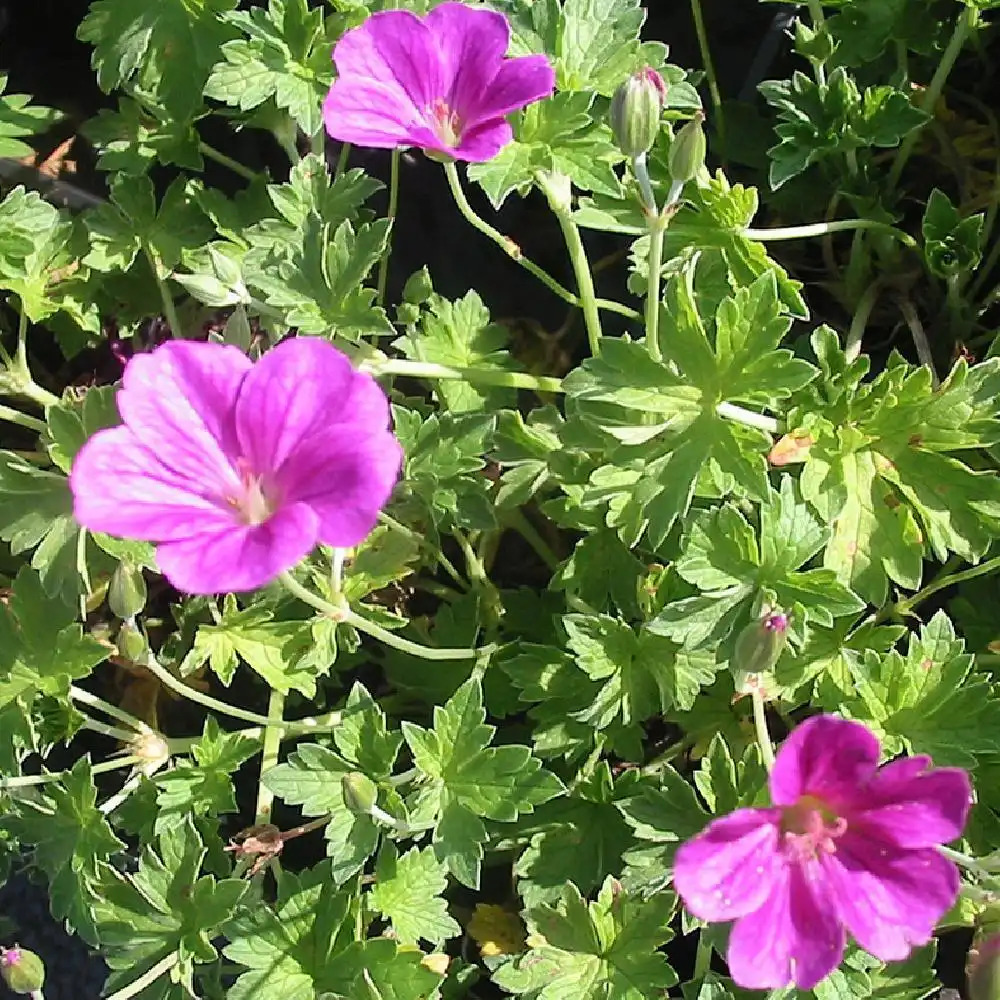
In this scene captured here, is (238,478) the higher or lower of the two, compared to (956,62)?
lower

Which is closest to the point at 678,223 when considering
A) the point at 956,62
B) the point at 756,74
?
the point at 756,74

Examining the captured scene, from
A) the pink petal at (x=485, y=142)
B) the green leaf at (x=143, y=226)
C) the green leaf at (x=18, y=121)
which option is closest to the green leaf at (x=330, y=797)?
the pink petal at (x=485, y=142)

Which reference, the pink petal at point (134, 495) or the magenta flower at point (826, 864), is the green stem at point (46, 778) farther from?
the magenta flower at point (826, 864)

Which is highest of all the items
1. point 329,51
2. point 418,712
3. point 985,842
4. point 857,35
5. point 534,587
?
point 857,35

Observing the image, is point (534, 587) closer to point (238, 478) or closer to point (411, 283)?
point (411, 283)

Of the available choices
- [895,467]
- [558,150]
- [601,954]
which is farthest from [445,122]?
[601,954]

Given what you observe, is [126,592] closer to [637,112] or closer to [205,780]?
[205,780]

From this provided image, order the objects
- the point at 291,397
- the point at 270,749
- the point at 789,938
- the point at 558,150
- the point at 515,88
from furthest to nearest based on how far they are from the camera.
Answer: the point at 270,749 → the point at 558,150 → the point at 515,88 → the point at 291,397 → the point at 789,938

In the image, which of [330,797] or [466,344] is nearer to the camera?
[330,797]
